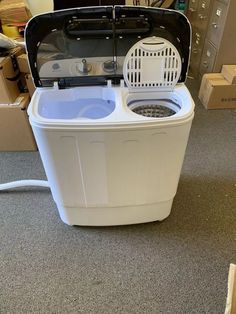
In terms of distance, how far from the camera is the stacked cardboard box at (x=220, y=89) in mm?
2152

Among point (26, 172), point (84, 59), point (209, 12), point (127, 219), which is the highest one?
point (84, 59)

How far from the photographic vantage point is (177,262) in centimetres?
119

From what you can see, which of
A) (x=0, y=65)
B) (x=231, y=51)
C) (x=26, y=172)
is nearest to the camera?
(x=0, y=65)

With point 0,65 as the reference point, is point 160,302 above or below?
below

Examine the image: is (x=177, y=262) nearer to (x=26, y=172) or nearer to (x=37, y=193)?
(x=37, y=193)

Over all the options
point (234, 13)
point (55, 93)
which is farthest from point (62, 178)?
point (234, 13)

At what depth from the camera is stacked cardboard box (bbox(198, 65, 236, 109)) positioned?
7.06 ft

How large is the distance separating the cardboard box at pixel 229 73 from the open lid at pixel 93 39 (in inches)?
51.8

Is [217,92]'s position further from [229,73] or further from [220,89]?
[229,73]

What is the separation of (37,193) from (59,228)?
31 centimetres

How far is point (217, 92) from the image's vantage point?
2.18 m

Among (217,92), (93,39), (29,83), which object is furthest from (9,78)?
(217,92)

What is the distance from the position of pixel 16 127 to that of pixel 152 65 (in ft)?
3.74

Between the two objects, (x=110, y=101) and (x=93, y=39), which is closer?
(x=93, y=39)
